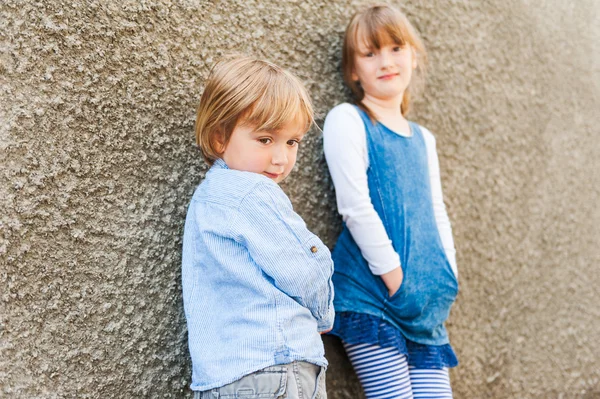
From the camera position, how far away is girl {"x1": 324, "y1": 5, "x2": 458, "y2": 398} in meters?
1.69

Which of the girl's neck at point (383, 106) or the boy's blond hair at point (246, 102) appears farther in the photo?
the girl's neck at point (383, 106)

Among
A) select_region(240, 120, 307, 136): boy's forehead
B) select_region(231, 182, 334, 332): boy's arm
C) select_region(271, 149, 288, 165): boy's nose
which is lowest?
select_region(231, 182, 334, 332): boy's arm

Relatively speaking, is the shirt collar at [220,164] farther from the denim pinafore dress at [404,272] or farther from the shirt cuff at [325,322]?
the denim pinafore dress at [404,272]

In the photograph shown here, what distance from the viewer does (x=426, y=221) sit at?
1.81 m

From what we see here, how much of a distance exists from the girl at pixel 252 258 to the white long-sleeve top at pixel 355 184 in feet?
1.08

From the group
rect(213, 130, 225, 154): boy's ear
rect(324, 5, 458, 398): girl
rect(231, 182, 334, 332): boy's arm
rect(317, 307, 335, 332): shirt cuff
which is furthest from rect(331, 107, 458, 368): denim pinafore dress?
rect(213, 130, 225, 154): boy's ear

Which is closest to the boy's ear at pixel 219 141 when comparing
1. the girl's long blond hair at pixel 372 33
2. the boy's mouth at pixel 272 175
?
the boy's mouth at pixel 272 175

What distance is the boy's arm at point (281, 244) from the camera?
49.8 inches

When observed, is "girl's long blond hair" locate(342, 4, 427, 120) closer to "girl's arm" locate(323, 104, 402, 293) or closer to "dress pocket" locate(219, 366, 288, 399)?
"girl's arm" locate(323, 104, 402, 293)

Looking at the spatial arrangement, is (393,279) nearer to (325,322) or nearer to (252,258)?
(325,322)

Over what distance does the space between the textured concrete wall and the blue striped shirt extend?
20cm

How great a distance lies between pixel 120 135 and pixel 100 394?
1.90ft

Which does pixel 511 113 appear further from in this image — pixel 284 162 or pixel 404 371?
pixel 284 162

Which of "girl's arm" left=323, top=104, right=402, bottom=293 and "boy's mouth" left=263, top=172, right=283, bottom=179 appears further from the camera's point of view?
"girl's arm" left=323, top=104, right=402, bottom=293
